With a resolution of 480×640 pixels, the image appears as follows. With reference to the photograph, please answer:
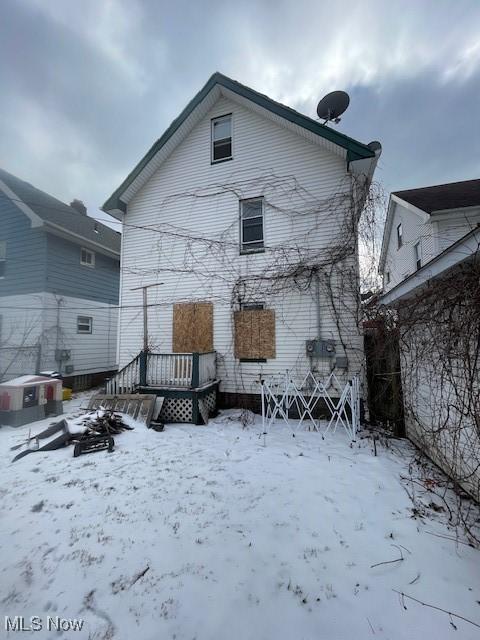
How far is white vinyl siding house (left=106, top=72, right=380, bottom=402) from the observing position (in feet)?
21.9

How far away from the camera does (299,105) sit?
9.88m

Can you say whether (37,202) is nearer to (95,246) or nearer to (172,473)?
(95,246)

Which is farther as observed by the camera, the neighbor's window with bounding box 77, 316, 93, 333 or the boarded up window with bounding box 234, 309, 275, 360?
the neighbor's window with bounding box 77, 316, 93, 333

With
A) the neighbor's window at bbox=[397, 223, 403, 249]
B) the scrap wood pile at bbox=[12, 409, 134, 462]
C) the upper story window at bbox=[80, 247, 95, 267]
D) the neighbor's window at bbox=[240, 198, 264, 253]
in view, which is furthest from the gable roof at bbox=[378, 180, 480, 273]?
the upper story window at bbox=[80, 247, 95, 267]

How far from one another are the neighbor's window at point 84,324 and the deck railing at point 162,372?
483 cm

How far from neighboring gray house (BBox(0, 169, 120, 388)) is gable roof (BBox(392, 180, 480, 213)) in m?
13.0

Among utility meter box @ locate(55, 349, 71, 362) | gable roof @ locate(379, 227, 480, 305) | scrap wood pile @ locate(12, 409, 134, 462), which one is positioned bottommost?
scrap wood pile @ locate(12, 409, 134, 462)

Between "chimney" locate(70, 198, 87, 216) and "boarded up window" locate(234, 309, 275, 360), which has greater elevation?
"chimney" locate(70, 198, 87, 216)

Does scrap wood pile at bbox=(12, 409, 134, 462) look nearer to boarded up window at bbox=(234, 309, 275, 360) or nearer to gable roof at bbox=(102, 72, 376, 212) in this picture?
boarded up window at bbox=(234, 309, 275, 360)

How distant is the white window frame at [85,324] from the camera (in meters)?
10.1

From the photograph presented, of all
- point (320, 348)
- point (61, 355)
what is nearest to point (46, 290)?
point (61, 355)

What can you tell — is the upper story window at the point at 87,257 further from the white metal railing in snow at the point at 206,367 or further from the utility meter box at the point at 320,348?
the utility meter box at the point at 320,348

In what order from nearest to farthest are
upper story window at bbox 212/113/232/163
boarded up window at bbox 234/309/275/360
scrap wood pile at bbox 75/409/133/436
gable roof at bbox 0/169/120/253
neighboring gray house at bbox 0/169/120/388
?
scrap wood pile at bbox 75/409/133/436 → boarded up window at bbox 234/309/275/360 → upper story window at bbox 212/113/232/163 → neighboring gray house at bbox 0/169/120/388 → gable roof at bbox 0/169/120/253

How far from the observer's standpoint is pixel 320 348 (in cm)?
633
